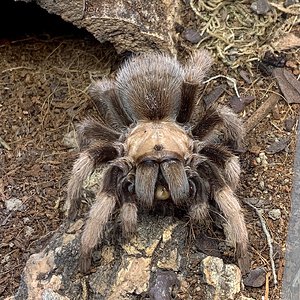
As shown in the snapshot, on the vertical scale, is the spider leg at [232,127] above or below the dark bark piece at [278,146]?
above

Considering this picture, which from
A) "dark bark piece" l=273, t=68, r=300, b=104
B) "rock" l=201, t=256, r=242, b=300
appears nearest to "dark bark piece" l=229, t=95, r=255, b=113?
"dark bark piece" l=273, t=68, r=300, b=104

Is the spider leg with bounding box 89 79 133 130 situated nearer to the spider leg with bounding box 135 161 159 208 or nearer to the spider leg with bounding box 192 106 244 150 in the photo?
the spider leg with bounding box 192 106 244 150

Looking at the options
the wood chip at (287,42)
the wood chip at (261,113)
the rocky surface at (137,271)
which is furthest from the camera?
the wood chip at (287,42)

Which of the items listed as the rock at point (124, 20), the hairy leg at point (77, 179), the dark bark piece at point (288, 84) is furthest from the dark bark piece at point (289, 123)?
the hairy leg at point (77, 179)

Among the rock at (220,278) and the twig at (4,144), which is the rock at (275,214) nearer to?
the rock at (220,278)

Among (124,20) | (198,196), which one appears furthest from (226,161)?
(124,20)
